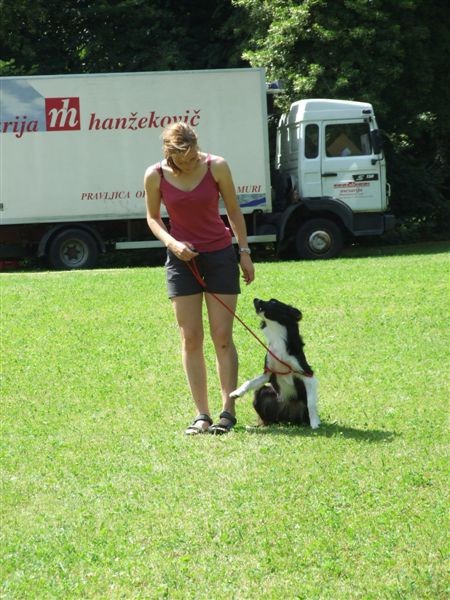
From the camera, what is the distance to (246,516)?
5516 mm

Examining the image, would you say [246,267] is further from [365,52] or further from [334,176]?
[365,52]

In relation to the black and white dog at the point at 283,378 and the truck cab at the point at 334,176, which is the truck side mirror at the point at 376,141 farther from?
the black and white dog at the point at 283,378

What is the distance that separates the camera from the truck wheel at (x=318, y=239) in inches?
830

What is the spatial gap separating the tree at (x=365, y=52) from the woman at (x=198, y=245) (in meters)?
16.2

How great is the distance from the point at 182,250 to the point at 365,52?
17550 mm

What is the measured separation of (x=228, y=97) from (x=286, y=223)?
2554mm

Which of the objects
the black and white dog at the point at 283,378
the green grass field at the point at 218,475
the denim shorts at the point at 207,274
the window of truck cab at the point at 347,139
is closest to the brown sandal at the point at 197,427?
the green grass field at the point at 218,475

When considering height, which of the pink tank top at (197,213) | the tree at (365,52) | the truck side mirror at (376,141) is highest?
the tree at (365,52)

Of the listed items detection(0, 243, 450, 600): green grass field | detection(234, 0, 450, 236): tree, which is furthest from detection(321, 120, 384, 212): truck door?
detection(0, 243, 450, 600): green grass field

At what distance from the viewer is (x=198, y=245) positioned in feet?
23.4

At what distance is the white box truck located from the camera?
806 inches

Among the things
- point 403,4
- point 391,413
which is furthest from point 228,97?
point 391,413

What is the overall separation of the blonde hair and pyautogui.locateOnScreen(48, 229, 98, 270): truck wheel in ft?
46.5

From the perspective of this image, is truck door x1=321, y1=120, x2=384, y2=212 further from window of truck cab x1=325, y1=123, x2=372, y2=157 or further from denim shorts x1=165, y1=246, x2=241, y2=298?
denim shorts x1=165, y1=246, x2=241, y2=298
